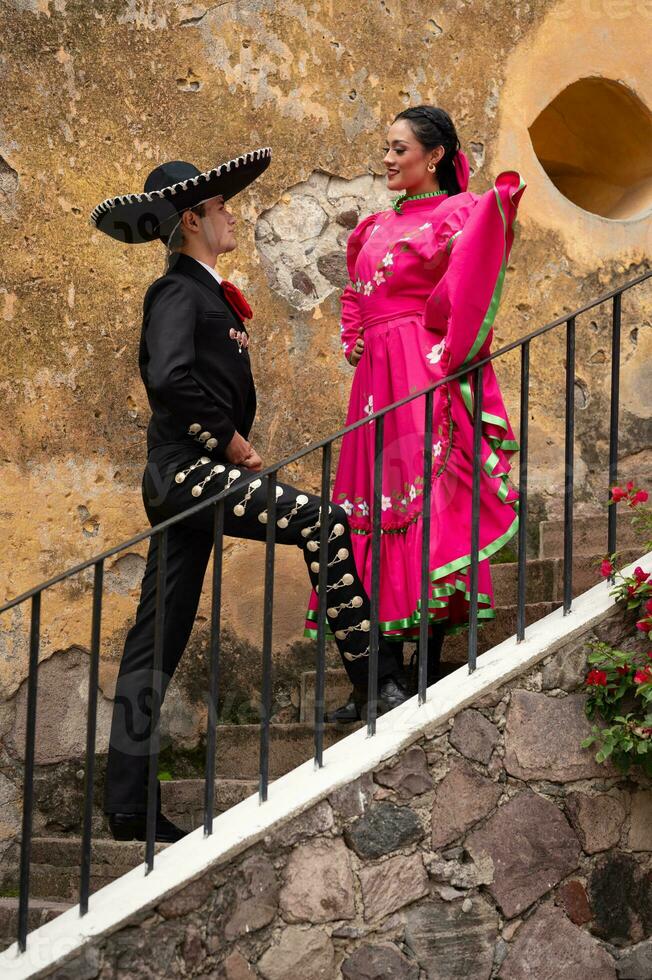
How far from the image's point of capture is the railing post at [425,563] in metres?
3.17

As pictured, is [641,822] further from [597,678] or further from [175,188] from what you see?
[175,188]

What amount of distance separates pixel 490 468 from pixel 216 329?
82cm

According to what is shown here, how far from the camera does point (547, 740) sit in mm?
3211

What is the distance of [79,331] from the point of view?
15.3 feet

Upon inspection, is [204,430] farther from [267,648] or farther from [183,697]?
[183,697]

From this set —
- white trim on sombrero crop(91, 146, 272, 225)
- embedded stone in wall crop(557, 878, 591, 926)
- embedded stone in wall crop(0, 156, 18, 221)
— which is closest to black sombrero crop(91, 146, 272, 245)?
white trim on sombrero crop(91, 146, 272, 225)

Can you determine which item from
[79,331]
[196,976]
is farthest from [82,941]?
[79,331]

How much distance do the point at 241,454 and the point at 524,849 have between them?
1213mm

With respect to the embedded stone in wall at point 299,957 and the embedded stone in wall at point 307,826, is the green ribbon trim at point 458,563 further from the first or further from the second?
Result: the embedded stone in wall at point 299,957

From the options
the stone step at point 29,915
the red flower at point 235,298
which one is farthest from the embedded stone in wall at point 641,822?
the red flower at point 235,298

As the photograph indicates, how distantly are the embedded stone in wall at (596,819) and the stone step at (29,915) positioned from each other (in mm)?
1256

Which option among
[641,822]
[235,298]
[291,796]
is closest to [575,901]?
[641,822]

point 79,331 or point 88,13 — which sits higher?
point 88,13

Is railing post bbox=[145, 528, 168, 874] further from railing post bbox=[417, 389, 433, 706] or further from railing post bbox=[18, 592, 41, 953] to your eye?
railing post bbox=[417, 389, 433, 706]
